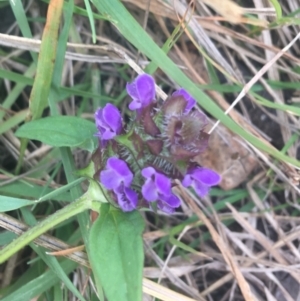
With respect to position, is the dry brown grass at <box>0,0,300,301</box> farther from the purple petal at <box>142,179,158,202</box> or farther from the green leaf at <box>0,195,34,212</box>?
the purple petal at <box>142,179,158,202</box>

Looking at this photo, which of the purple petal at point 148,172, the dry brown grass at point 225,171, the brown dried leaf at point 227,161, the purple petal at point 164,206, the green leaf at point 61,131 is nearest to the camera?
the purple petal at point 148,172

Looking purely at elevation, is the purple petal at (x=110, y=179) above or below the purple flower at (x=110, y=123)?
below

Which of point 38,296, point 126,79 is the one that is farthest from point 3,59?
point 38,296

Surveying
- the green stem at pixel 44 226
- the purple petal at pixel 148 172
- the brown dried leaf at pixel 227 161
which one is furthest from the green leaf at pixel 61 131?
the brown dried leaf at pixel 227 161

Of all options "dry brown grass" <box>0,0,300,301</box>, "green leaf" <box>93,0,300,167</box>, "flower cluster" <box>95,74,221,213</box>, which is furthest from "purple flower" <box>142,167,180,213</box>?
"dry brown grass" <box>0,0,300,301</box>

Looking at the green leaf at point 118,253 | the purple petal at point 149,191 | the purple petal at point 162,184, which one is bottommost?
the green leaf at point 118,253

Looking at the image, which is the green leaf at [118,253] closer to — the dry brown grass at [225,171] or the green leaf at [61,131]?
the green leaf at [61,131]

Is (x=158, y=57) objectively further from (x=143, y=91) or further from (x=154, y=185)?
(x=154, y=185)
